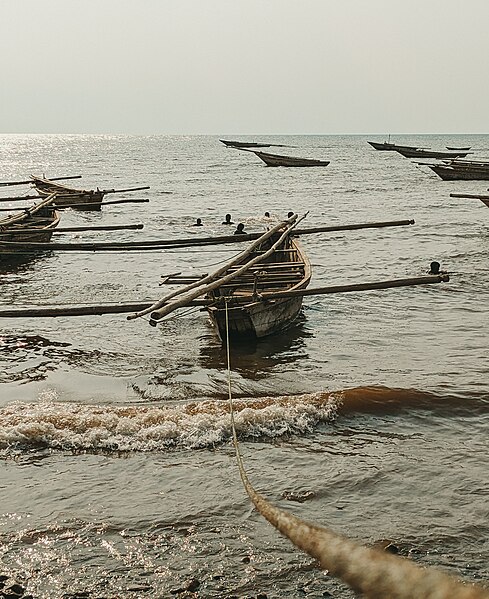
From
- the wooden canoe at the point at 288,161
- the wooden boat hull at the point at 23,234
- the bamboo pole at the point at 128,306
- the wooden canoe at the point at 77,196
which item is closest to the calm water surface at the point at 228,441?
the bamboo pole at the point at 128,306

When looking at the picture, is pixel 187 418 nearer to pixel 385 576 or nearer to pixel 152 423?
pixel 152 423

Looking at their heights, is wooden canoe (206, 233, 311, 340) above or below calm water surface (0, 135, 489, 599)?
above

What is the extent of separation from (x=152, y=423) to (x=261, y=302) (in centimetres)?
352

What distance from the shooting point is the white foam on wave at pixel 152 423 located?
743cm

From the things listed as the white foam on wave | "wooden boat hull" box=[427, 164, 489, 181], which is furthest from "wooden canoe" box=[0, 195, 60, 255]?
"wooden boat hull" box=[427, 164, 489, 181]

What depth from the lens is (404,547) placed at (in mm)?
5293

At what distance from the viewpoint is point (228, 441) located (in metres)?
7.50

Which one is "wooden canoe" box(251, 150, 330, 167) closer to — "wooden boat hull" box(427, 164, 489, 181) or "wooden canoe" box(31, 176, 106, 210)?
"wooden boat hull" box(427, 164, 489, 181)

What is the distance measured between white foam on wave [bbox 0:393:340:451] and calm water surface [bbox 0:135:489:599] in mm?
24

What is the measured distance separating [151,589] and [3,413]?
13.6 feet

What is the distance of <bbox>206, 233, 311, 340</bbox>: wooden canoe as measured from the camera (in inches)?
421

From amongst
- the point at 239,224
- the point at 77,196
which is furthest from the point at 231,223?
the point at 239,224

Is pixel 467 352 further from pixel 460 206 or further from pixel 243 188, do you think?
pixel 243 188

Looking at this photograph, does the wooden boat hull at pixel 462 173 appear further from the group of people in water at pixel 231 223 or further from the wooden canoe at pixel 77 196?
the wooden canoe at pixel 77 196
